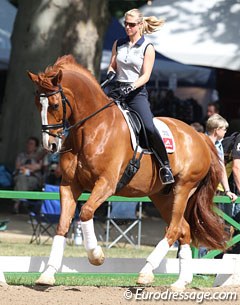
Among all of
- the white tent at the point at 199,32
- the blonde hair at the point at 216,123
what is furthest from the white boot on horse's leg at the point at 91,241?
the white tent at the point at 199,32

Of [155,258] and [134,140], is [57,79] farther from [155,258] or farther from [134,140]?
[155,258]

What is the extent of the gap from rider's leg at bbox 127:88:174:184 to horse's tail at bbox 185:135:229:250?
0.86 meters

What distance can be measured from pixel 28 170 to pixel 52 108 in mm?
9056

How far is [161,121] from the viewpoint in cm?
939

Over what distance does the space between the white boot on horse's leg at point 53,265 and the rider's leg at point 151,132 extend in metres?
1.35

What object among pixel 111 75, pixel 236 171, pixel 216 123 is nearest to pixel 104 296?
pixel 111 75

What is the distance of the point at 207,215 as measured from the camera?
31.9 ft

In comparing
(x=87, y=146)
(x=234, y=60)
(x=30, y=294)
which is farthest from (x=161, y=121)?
(x=234, y=60)

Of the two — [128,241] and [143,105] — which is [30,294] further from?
[128,241]

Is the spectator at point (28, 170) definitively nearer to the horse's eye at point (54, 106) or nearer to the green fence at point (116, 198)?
the green fence at point (116, 198)

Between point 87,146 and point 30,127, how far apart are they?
10.5 m

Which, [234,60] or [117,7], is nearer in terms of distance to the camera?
[234,60]

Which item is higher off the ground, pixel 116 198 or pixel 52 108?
pixel 52 108

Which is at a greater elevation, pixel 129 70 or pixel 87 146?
pixel 129 70
